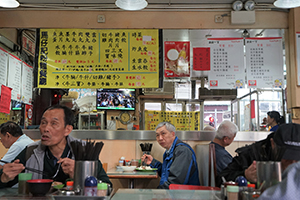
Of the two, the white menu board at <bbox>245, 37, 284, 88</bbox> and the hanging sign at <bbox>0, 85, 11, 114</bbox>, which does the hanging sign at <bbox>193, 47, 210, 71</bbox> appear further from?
the hanging sign at <bbox>0, 85, 11, 114</bbox>

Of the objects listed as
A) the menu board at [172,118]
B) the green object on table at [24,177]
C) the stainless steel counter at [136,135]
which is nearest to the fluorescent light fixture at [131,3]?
the stainless steel counter at [136,135]

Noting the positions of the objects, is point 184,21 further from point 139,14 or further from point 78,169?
point 78,169

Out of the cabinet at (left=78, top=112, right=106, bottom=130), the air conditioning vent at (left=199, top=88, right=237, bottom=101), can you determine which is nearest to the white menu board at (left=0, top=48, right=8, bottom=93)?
the cabinet at (left=78, top=112, right=106, bottom=130)

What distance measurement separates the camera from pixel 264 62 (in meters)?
4.27

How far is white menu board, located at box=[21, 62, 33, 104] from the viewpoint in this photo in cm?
531

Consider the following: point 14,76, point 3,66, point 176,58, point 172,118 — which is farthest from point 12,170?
point 172,118

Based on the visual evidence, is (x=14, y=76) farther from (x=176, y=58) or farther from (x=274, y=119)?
(x=274, y=119)

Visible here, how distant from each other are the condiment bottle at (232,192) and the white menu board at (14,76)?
4.41 meters

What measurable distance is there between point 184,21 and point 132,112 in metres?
4.85

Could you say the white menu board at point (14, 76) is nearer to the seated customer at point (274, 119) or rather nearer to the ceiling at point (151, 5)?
the ceiling at point (151, 5)

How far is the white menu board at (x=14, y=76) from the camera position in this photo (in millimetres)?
4828

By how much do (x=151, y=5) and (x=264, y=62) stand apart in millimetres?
1884

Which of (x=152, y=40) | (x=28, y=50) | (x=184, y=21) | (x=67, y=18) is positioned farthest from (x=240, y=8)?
(x=28, y=50)

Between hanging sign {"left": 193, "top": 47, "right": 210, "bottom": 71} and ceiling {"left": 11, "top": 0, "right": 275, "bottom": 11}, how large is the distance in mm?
616
